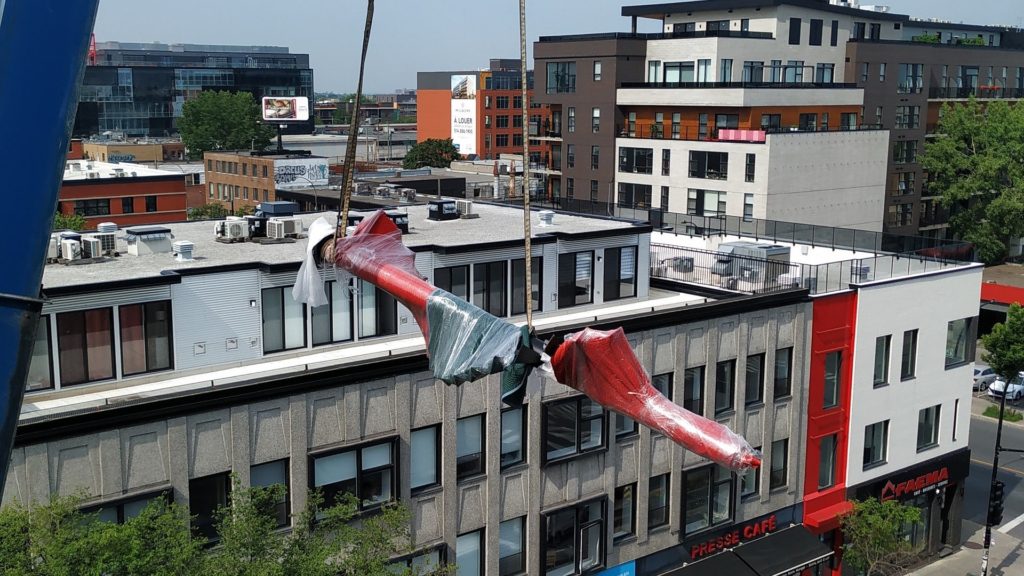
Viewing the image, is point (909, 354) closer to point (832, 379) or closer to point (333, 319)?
point (832, 379)

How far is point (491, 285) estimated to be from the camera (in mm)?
35250

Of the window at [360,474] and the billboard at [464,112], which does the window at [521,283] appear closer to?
the window at [360,474]

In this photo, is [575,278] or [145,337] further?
[575,278]

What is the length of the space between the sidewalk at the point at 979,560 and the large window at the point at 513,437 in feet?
76.6

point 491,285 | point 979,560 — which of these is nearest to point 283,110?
point 979,560

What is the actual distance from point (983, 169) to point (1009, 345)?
44.3 m

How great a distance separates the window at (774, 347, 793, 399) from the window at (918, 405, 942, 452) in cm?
921

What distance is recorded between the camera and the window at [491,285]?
34906mm

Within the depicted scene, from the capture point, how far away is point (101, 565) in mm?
17438

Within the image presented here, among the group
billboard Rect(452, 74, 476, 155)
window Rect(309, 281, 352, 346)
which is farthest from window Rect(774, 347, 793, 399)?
billboard Rect(452, 74, 476, 155)

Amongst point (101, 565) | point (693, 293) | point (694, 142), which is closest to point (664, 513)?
point (693, 293)

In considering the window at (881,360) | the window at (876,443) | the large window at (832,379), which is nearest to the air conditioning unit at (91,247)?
the large window at (832,379)

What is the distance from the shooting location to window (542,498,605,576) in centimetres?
3338

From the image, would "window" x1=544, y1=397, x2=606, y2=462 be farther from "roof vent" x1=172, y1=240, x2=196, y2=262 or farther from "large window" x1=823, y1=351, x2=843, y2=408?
"large window" x1=823, y1=351, x2=843, y2=408
